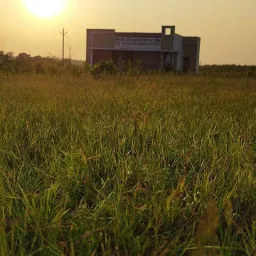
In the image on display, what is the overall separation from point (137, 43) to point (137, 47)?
0.38 m

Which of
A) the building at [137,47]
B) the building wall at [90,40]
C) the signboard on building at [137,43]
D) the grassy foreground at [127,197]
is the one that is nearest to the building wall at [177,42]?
the building at [137,47]

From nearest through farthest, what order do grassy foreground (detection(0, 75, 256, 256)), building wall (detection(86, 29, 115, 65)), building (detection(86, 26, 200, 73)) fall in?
grassy foreground (detection(0, 75, 256, 256))
building (detection(86, 26, 200, 73))
building wall (detection(86, 29, 115, 65))

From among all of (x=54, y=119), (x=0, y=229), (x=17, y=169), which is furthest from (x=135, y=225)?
(x=54, y=119)

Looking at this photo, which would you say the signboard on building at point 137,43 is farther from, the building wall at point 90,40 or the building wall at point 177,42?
the building wall at point 90,40

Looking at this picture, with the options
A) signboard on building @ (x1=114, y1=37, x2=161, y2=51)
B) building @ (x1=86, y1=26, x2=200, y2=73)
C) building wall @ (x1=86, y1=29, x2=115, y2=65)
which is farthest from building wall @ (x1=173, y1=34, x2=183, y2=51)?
building wall @ (x1=86, y1=29, x2=115, y2=65)

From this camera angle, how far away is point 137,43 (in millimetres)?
33656

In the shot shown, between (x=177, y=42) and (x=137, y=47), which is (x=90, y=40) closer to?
(x=137, y=47)

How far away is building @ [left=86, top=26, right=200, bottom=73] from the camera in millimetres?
33531

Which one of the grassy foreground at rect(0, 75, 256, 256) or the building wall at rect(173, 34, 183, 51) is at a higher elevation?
the building wall at rect(173, 34, 183, 51)

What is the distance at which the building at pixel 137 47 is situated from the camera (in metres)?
33.5

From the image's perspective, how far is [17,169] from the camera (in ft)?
7.32

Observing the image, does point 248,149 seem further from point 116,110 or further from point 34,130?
point 116,110

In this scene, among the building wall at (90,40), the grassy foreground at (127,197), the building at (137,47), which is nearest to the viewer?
the grassy foreground at (127,197)

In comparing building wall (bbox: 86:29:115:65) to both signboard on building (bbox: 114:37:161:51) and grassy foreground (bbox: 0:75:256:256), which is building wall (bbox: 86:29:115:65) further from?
grassy foreground (bbox: 0:75:256:256)
